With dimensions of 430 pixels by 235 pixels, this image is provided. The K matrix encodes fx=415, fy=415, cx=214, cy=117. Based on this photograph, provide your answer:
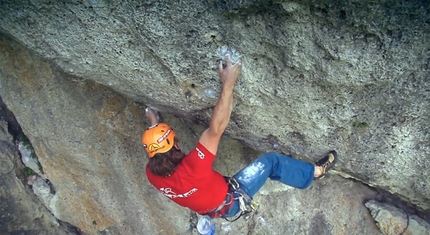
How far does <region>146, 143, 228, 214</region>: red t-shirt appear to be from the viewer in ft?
12.2

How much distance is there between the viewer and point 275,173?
4.19 meters

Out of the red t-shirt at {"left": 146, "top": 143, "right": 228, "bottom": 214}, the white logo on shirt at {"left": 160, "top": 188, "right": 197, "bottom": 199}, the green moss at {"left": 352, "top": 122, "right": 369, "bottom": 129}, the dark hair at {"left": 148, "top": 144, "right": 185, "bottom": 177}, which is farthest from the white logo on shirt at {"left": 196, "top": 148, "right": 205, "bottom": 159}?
the green moss at {"left": 352, "top": 122, "right": 369, "bottom": 129}

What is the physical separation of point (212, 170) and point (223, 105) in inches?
31.4

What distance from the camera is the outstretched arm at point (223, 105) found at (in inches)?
133

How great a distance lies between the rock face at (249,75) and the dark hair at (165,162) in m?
0.49

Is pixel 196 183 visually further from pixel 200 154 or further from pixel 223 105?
pixel 223 105

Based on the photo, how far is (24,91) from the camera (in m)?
4.59

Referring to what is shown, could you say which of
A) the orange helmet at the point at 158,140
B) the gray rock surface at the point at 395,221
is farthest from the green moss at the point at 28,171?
the gray rock surface at the point at 395,221

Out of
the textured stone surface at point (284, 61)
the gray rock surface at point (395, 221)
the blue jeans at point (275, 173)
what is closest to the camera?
the textured stone surface at point (284, 61)

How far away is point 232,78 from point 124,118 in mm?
1780

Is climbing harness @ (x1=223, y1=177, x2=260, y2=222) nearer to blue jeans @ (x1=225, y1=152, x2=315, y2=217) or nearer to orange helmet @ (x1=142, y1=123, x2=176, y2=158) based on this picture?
blue jeans @ (x1=225, y1=152, x2=315, y2=217)

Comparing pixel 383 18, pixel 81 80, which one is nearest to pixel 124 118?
pixel 81 80

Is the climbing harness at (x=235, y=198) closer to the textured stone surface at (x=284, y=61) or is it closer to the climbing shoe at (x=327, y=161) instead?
the textured stone surface at (x=284, y=61)

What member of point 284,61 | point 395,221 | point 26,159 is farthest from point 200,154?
point 26,159
